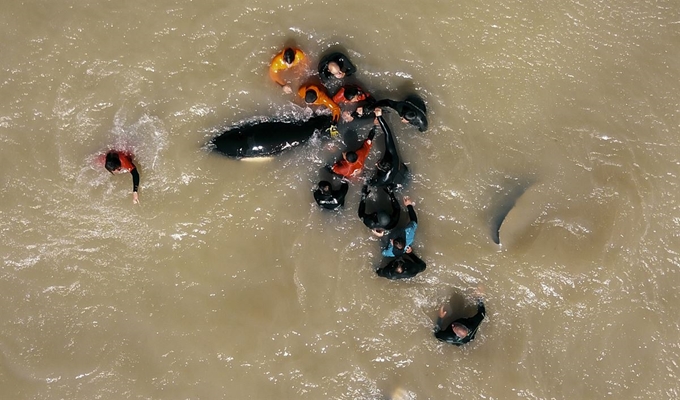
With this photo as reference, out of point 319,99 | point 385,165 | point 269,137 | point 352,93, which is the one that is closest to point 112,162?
point 269,137

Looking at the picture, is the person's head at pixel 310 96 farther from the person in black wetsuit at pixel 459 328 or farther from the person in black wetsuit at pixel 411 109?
the person in black wetsuit at pixel 459 328

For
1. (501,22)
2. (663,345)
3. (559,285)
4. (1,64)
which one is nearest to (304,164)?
(501,22)

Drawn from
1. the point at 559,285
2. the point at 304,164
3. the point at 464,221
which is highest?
the point at 304,164

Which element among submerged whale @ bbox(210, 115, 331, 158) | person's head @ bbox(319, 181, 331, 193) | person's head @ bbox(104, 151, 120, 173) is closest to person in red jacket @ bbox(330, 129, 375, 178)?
person's head @ bbox(319, 181, 331, 193)

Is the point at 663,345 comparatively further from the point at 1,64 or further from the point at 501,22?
the point at 1,64

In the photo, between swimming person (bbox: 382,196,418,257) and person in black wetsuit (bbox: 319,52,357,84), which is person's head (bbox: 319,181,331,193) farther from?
person in black wetsuit (bbox: 319,52,357,84)

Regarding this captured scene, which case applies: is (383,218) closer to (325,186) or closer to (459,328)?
(325,186)

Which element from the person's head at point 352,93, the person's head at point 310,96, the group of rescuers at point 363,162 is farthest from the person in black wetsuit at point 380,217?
the person's head at point 310,96
